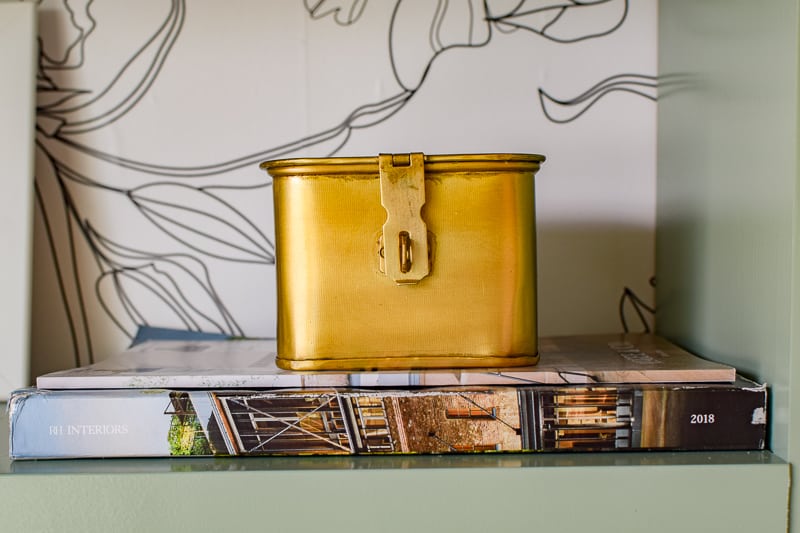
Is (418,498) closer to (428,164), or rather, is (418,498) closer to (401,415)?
(401,415)

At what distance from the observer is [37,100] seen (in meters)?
0.90

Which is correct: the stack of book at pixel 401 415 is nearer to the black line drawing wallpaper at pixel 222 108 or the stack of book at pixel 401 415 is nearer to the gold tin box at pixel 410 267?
the gold tin box at pixel 410 267

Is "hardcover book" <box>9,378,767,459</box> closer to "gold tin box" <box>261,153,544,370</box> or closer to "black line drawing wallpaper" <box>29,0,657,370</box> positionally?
"gold tin box" <box>261,153,544,370</box>

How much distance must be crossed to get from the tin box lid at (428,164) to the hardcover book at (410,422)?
0.19 m

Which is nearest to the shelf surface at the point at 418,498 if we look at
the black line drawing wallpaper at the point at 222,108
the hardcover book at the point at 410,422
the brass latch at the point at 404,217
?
the hardcover book at the point at 410,422

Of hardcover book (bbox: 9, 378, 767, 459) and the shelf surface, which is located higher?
hardcover book (bbox: 9, 378, 767, 459)

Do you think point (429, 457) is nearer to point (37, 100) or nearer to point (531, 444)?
point (531, 444)

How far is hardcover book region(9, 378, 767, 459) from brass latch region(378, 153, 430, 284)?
0.11m

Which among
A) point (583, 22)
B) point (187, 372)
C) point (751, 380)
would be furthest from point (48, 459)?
point (583, 22)

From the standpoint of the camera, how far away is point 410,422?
0.61m

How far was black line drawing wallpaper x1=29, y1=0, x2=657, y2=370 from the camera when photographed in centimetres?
88

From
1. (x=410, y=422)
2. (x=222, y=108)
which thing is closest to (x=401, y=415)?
(x=410, y=422)

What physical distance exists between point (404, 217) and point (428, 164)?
0.05 m

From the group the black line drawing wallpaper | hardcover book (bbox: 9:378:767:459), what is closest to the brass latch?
hardcover book (bbox: 9:378:767:459)
